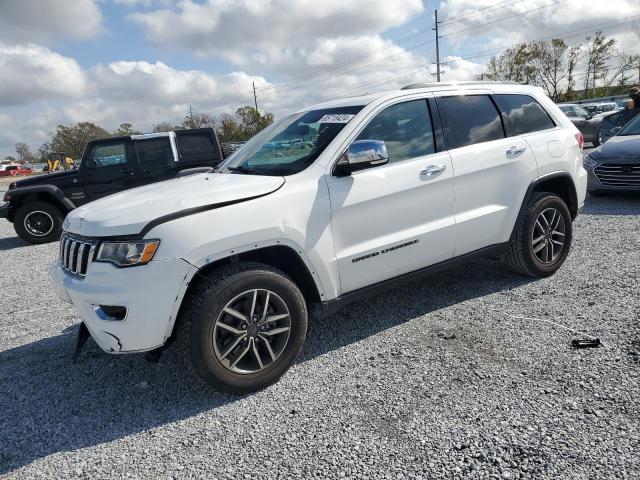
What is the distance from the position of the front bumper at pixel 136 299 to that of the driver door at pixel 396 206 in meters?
1.07

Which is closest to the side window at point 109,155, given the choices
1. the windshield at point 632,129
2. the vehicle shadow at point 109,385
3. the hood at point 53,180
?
the hood at point 53,180

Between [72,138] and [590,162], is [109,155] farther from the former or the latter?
[72,138]

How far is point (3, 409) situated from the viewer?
9.46 feet

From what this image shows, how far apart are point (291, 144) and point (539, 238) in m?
2.45

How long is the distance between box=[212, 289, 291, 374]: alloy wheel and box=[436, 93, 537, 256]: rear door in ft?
5.30

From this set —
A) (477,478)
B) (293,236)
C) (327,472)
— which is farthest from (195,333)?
(477,478)

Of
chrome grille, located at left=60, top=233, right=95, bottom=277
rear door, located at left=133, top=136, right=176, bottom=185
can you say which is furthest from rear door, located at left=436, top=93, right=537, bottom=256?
rear door, located at left=133, top=136, right=176, bottom=185

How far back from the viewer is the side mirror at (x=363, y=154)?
293 cm

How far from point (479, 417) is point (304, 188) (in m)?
1.66

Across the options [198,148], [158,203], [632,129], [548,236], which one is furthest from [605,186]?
[158,203]

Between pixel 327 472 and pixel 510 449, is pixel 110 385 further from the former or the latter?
pixel 510 449

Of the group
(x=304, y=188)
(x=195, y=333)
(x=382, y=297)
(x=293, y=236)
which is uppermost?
(x=304, y=188)

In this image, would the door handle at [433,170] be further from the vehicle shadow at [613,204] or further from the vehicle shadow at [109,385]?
the vehicle shadow at [613,204]

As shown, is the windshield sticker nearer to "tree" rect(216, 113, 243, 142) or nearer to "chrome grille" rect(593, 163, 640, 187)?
"chrome grille" rect(593, 163, 640, 187)
